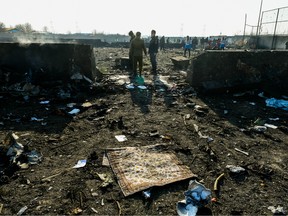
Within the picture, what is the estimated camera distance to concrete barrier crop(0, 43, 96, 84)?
7.19 metres

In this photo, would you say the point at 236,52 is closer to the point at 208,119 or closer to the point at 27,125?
the point at 208,119

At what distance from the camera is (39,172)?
3207 mm

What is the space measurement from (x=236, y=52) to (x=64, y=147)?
6.25 m

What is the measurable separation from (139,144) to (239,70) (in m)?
5.19

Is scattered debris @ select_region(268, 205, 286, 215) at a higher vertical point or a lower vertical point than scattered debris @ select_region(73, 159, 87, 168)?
lower

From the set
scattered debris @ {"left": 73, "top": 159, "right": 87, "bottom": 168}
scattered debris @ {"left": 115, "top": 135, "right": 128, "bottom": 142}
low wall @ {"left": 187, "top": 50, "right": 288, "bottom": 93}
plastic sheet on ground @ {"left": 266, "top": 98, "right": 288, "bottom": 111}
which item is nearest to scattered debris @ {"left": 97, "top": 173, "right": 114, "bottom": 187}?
scattered debris @ {"left": 73, "top": 159, "right": 87, "bottom": 168}

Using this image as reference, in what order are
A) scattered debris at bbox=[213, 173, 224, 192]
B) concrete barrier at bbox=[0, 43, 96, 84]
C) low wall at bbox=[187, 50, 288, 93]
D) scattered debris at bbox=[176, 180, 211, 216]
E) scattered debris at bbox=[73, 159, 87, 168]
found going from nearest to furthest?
scattered debris at bbox=[176, 180, 211, 216] < scattered debris at bbox=[213, 173, 224, 192] < scattered debris at bbox=[73, 159, 87, 168] < concrete barrier at bbox=[0, 43, 96, 84] < low wall at bbox=[187, 50, 288, 93]

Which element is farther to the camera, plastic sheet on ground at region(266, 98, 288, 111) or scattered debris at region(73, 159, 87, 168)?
plastic sheet on ground at region(266, 98, 288, 111)

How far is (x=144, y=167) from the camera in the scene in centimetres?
329

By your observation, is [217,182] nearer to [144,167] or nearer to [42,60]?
[144,167]

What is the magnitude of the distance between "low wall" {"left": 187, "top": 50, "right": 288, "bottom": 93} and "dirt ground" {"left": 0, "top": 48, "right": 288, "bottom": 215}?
384 mm

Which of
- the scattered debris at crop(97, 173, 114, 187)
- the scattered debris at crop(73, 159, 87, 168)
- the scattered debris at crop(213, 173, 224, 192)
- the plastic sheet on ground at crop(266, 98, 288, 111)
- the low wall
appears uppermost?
the low wall

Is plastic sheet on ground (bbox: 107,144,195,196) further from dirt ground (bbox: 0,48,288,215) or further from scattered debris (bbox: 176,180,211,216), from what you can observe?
scattered debris (bbox: 176,180,211,216)

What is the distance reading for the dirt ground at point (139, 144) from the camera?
267cm
